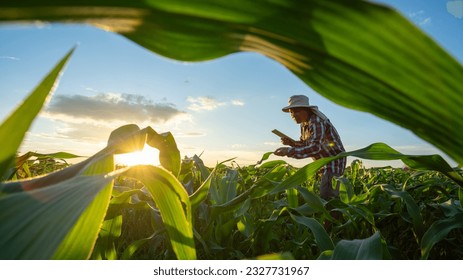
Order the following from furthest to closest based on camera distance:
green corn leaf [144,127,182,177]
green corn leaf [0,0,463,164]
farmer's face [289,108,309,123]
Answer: farmer's face [289,108,309,123] → green corn leaf [144,127,182,177] → green corn leaf [0,0,463,164]

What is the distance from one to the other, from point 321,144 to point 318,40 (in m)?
2.80

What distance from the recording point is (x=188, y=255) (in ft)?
1.75

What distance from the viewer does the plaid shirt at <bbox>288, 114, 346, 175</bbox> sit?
2.97 meters

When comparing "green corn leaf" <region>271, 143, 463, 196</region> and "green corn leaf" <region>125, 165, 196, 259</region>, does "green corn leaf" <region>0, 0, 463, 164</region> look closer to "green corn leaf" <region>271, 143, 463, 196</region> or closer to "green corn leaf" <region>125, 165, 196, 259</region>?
"green corn leaf" <region>125, 165, 196, 259</region>

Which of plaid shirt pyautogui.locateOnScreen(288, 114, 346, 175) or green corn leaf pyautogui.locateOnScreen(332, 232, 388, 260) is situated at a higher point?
plaid shirt pyautogui.locateOnScreen(288, 114, 346, 175)

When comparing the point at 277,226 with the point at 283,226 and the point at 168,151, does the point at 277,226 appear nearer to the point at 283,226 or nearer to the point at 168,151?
the point at 283,226

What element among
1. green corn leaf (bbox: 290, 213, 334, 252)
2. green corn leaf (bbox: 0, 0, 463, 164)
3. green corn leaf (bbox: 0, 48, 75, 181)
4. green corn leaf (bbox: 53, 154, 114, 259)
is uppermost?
green corn leaf (bbox: 0, 0, 463, 164)

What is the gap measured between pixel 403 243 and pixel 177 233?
134 centimetres

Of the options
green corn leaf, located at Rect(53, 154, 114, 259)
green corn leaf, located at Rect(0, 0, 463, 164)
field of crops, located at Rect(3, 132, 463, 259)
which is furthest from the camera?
field of crops, located at Rect(3, 132, 463, 259)

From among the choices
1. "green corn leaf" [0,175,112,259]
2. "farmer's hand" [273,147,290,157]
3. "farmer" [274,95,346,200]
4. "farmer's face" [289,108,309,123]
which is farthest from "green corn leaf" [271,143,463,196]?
"farmer's face" [289,108,309,123]

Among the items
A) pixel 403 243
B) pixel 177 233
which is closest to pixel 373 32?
pixel 177 233

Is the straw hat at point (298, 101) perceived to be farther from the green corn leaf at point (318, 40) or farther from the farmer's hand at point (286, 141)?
the green corn leaf at point (318, 40)

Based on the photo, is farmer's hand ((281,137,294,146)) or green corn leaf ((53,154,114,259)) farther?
farmer's hand ((281,137,294,146))
